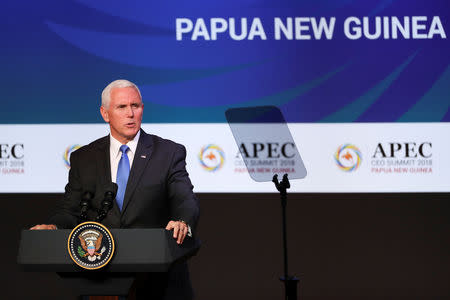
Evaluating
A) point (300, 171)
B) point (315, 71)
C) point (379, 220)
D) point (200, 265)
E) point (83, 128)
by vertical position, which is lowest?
Result: point (200, 265)

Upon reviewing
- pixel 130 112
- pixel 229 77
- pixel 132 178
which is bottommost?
pixel 132 178

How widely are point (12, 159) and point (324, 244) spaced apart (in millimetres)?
2252

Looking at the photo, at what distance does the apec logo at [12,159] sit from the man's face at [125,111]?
79.2 inches

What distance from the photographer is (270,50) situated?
4.34 meters

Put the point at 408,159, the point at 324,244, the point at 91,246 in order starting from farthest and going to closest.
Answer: the point at 324,244
the point at 408,159
the point at 91,246

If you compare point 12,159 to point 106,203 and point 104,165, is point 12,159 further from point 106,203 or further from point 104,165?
point 106,203

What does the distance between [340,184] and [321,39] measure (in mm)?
1010

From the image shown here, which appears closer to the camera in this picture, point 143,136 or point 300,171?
point 143,136

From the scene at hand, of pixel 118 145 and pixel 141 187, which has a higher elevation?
pixel 118 145

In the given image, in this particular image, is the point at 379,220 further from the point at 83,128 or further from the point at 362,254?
the point at 83,128

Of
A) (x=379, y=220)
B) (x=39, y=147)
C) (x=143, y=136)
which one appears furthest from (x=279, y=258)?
(x=143, y=136)

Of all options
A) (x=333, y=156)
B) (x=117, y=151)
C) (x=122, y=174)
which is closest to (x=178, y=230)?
(x=122, y=174)

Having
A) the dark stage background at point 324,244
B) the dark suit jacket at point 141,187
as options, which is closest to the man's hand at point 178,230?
the dark suit jacket at point 141,187

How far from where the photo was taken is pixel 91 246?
1989 mm
